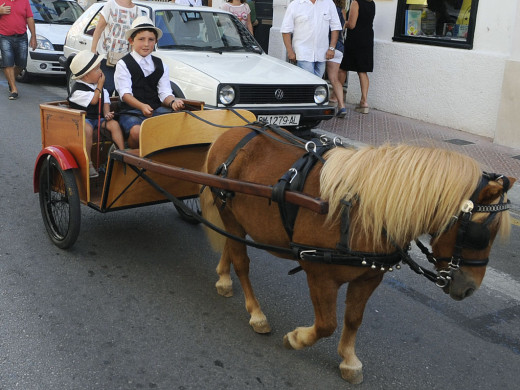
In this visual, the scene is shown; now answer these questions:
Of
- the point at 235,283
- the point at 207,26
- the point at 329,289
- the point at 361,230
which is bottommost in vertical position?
the point at 235,283

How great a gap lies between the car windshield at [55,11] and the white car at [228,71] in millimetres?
5747

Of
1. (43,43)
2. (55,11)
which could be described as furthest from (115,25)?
(55,11)

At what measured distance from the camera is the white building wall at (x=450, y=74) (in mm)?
9766

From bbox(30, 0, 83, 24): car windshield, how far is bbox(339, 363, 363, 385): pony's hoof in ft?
42.0

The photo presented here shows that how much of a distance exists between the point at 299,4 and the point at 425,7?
2.61 meters

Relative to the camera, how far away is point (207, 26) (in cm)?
927

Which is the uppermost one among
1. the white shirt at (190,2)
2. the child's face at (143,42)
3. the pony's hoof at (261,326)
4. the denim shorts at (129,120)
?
the white shirt at (190,2)

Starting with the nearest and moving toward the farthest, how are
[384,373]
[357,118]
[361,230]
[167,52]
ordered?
1. [361,230]
2. [384,373]
3. [167,52]
4. [357,118]

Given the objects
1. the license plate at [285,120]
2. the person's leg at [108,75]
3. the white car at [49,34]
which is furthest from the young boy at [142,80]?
the white car at [49,34]

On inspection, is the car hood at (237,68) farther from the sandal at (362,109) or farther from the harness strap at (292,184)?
the harness strap at (292,184)

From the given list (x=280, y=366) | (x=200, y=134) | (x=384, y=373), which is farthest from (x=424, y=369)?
(x=200, y=134)

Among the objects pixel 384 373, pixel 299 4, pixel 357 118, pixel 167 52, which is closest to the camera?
pixel 384 373

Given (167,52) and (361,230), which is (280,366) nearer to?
(361,230)

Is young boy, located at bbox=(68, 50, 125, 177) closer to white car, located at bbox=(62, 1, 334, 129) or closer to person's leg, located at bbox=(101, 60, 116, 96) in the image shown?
person's leg, located at bbox=(101, 60, 116, 96)
